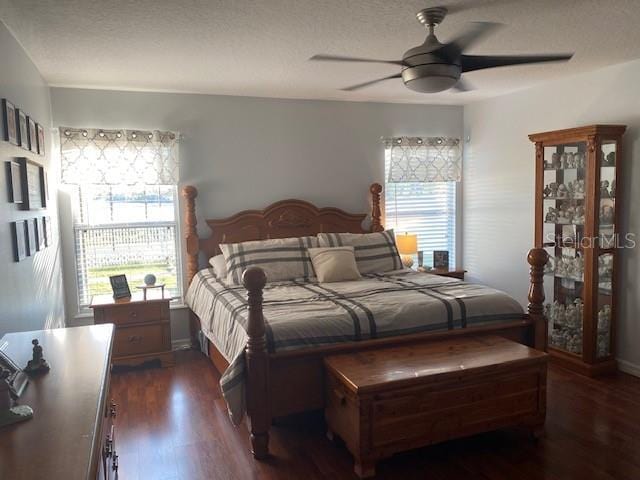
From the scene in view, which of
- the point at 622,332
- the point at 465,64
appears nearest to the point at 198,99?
the point at 465,64

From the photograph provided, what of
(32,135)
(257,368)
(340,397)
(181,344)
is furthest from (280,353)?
(181,344)

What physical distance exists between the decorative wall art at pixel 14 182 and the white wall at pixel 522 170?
406 centimetres

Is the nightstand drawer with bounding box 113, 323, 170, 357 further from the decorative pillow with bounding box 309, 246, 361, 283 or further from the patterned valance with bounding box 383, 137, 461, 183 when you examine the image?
the patterned valance with bounding box 383, 137, 461, 183

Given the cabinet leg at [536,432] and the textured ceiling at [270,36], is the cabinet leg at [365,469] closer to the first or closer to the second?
the cabinet leg at [536,432]

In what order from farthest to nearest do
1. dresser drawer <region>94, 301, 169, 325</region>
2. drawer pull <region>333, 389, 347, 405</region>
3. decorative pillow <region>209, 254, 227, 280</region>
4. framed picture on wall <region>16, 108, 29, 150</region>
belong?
decorative pillow <region>209, 254, 227, 280</region> < dresser drawer <region>94, 301, 169, 325</region> < framed picture on wall <region>16, 108, 29, 150</region> < drawer pull <region>333, 389, 347, 405</region>

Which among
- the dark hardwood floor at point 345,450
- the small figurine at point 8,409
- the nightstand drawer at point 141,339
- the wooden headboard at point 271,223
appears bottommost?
the dark hardwood floor at point 345,450

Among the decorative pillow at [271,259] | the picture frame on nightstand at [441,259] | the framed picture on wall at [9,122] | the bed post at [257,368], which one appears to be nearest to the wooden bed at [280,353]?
the bed post at [257,368]

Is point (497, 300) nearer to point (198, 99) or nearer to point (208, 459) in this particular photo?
point (208, 459)

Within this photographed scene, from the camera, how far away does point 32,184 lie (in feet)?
9.95

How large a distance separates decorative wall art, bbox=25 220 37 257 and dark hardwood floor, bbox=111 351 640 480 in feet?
3.92

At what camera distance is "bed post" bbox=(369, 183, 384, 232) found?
513 cm

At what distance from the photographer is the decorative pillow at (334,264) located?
4.14 m

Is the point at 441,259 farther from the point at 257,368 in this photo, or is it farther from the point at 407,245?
the point at 257,368

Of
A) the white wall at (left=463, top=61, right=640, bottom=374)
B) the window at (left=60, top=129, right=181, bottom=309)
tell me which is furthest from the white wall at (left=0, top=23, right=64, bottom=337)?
the white wall at (left=463, top=61, right=640, bottom=374)
